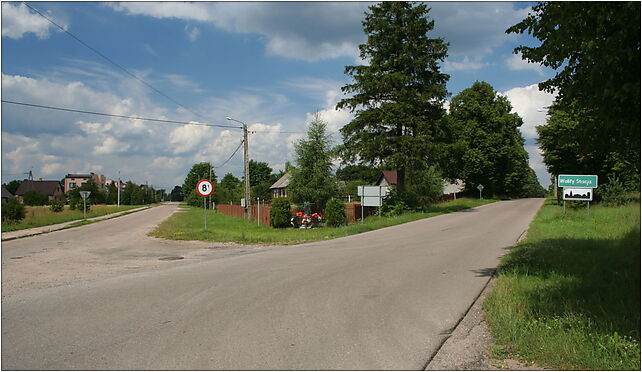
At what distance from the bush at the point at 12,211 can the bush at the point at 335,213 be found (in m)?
21.6

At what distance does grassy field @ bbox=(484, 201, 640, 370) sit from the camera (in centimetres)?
458

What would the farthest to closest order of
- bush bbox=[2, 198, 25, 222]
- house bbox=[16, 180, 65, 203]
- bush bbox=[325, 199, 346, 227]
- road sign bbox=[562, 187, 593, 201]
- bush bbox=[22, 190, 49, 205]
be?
house bbox=[16, 180, 65, 203] < bush bbox=[22, 190, 49, 205] < bush bbox=[2, 198, 25, 222] < bush bbox=[325, 199, 346, 227] < road sign bbox=[562, 187, 593, 201]

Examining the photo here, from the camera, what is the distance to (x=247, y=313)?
6414 mm

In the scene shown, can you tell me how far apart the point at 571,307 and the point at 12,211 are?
1365 inches

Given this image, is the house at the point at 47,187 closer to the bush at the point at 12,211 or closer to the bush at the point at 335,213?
the bush at the point at 12,211

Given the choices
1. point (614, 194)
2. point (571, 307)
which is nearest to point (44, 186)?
point (614, 194)

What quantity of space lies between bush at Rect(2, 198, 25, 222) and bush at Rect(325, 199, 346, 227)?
2155 cm

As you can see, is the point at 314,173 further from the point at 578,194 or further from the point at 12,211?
the point at 12,211

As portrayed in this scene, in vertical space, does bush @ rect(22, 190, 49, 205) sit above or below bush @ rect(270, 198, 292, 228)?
above

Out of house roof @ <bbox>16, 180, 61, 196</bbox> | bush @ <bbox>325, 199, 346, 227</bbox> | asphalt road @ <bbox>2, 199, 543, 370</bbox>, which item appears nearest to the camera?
asphalt road @ <bbox>2, 199, 543, 370</bbox>

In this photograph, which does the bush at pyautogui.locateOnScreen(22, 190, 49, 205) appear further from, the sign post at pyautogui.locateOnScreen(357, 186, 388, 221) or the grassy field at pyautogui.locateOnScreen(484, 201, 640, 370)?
the grassy field at pyautogui.locateOnScreen(484, 201, 640, 370)

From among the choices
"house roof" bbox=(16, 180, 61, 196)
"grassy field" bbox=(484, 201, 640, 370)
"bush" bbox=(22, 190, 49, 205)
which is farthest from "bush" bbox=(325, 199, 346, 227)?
"house roof" bbox=(16, 180, 61, 196)

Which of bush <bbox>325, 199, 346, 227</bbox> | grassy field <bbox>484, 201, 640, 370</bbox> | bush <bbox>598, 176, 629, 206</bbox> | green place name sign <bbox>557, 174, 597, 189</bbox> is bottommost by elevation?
grassy field <bbox>484, 201, 640, 370</bbox>

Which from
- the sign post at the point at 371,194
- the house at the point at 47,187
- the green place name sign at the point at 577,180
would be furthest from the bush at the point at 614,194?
the house at the point at 47,187
